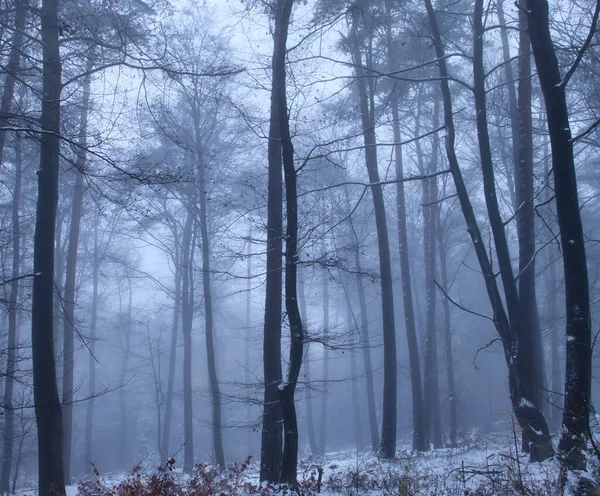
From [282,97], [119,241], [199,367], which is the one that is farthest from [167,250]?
[199,367]

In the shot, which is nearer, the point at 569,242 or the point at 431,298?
the point at 569,242

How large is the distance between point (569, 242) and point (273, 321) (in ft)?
15.5

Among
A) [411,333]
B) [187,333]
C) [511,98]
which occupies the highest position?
[511,98]

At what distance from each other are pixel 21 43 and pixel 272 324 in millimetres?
5598

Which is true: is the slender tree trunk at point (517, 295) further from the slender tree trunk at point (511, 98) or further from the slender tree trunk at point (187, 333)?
the slender tree trunk at point (187, 333)

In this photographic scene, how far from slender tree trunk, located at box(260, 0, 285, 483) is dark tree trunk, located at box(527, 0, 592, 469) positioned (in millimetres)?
3482

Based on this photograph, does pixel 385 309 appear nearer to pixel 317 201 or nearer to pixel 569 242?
pixel 317 201

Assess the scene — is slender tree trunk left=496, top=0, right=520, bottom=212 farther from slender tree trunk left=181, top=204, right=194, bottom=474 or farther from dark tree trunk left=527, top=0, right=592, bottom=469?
slender tree trunk left=181, top=204, right=194, bottom=474

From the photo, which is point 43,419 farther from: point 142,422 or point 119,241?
point 142,422

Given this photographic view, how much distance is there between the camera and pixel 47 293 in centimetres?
771

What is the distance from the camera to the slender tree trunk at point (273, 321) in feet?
27.2

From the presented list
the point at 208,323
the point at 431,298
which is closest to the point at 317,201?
the point at 208,323

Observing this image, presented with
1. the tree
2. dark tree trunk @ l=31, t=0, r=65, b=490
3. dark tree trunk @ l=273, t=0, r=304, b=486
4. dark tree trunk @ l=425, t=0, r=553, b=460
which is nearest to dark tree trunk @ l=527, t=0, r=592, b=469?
the tree

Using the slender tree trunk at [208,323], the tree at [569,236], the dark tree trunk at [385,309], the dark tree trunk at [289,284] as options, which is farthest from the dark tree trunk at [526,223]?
the slender tree trunk at [208,323]
